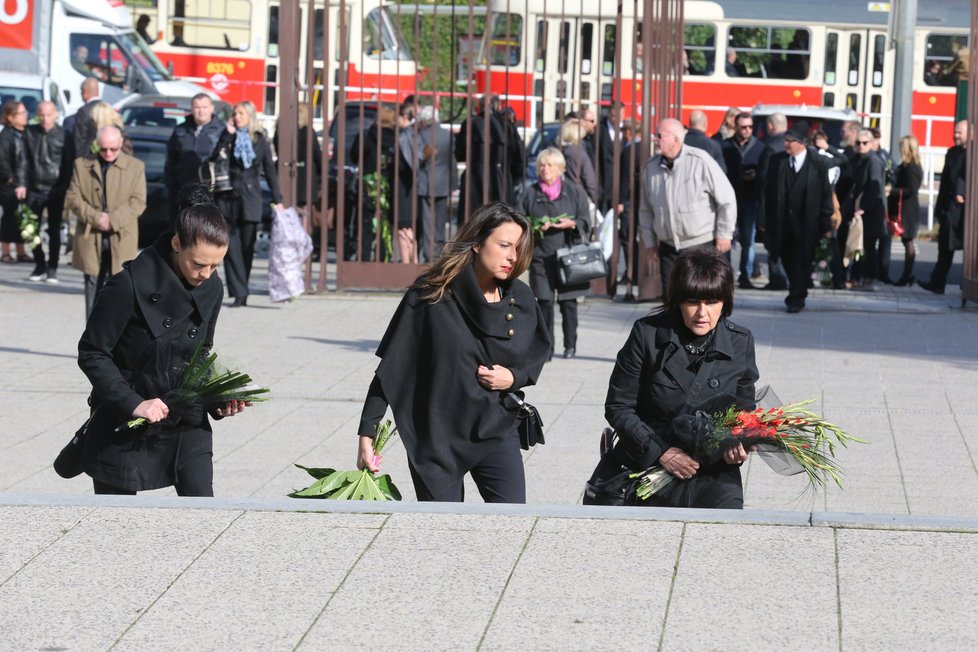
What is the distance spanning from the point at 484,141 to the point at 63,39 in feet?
39.0

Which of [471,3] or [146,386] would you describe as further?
[471,3]

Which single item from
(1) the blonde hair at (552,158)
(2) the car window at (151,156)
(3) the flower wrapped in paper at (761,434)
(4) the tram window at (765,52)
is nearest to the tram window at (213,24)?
(4) the tram window at (765,52)

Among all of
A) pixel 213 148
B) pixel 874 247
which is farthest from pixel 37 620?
pixel 874 247

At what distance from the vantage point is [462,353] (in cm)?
523

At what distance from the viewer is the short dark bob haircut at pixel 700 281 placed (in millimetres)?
5066

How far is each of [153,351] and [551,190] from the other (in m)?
6.25

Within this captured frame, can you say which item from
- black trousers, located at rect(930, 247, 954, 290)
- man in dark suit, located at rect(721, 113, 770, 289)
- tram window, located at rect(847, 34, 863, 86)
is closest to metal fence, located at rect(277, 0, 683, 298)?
man in dark suit, located at rect(721, 113, 770, 289)

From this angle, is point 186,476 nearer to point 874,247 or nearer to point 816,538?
point 816,538

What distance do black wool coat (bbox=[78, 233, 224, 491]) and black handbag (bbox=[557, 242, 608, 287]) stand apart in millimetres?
5618

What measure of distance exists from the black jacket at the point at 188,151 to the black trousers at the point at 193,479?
27.4 ft

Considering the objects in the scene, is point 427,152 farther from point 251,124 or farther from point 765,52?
point 765,52

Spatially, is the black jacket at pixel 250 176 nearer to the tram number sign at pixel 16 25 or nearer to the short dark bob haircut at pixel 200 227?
the short dark bob haircut at pixel 200 227

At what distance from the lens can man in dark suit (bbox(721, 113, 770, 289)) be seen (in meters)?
16.6

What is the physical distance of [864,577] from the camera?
15.6ft
